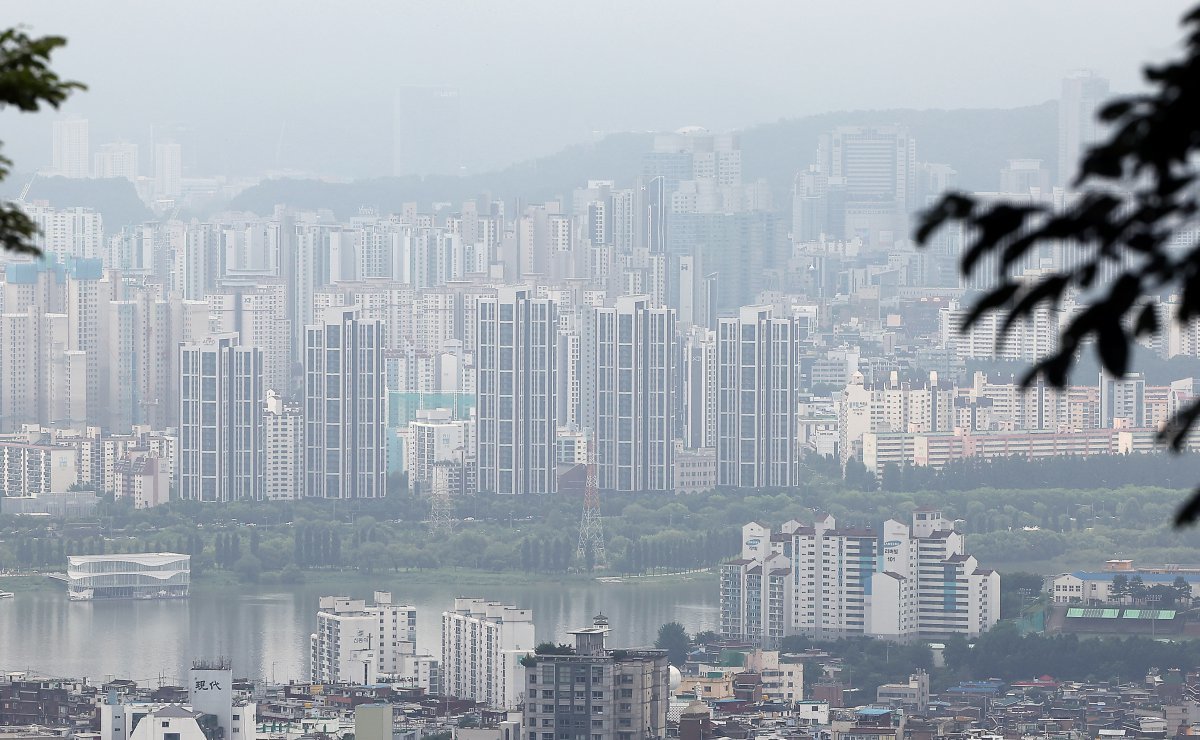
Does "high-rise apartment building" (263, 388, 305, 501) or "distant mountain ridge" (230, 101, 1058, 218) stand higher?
"distant mountain ridge" (230, 101, 1058, 218)

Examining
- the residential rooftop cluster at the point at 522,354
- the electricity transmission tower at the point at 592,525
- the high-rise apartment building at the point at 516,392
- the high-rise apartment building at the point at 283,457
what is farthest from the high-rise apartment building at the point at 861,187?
the electricity transmission tower at the point at 592,525

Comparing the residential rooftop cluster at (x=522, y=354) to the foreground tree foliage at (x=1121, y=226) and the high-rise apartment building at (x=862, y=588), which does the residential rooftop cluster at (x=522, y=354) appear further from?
the foreground tree foliage at (x=1121, y=226)

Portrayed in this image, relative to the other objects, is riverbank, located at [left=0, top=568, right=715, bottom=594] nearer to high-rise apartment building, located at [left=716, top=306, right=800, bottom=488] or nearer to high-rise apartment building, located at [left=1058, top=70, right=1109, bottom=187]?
high-rise apartment building, located at [left=716, top=306, right=800, bottom=488]

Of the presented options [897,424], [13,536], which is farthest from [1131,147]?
[897,424]

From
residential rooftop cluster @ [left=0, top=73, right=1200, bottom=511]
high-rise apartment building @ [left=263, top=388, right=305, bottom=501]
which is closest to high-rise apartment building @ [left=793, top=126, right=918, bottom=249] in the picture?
residential rooftop cluster @ [left=0, top=73, right=1200, bottom=511]

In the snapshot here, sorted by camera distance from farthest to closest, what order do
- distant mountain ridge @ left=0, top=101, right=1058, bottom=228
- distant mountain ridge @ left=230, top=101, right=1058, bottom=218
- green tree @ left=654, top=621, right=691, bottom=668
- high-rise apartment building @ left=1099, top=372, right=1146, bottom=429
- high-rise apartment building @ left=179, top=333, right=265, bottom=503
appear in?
distant mountain ridge @ left=230, top=101, right=1058, bottom=218 → distant mountain ridge @ left=0, top=101, right=1058, bottom=228 → high-rise apartment building @ left=1099, top=372, right=1146, bottom=429 → high-rise apartment building @ left=179, top=333, right=265, bottom=503 → green tree @ left=654, top=621, right=691, bottom=668

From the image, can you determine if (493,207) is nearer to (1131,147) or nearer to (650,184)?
(650,184)

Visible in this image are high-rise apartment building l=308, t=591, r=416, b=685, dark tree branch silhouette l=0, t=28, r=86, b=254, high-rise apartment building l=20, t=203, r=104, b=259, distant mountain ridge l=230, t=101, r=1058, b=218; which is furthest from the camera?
distant mountain ridge l=230, t=101, r=1058, b=218
